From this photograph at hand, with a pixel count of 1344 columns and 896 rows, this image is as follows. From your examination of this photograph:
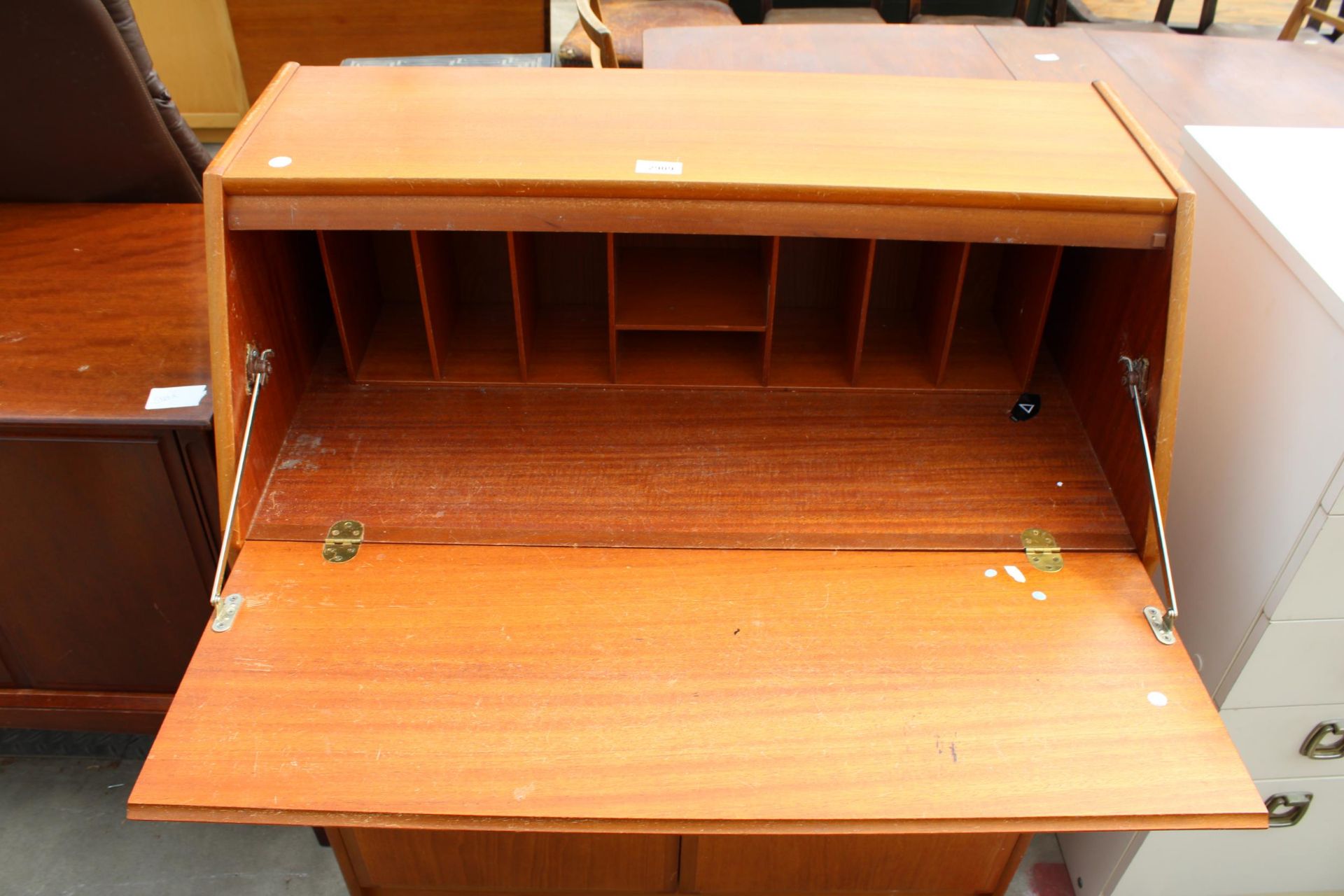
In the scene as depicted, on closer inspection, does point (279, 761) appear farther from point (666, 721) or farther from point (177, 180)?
point (177, 180)

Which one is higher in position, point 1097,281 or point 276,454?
point 1097,281

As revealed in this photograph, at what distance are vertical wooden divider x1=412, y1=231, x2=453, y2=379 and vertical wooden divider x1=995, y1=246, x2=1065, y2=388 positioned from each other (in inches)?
33.3

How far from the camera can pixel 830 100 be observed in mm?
1401

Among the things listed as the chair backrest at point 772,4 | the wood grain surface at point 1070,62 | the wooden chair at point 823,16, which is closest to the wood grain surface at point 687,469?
the wood grain surface at point 1070,62

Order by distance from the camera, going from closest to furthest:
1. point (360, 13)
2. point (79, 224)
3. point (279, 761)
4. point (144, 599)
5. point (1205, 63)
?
point (279, 761)
point (144, 599)
point (79, 224)
point (1205, 63)
point (360, 13)

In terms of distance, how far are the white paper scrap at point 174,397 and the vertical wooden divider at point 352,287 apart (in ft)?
0.73

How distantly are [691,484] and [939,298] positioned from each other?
0.46 m

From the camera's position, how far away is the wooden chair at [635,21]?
349 centimetres

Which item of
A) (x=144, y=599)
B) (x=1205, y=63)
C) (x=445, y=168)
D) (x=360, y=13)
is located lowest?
(x=144, y=599)

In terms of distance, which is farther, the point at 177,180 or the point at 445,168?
the point at 177,180

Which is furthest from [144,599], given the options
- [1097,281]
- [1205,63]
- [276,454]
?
[1205,63]

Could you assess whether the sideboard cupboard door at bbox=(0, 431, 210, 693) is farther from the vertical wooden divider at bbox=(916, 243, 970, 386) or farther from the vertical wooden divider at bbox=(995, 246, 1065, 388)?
the vertical wooden divider at bbox=(995, 246, 1065, 388)

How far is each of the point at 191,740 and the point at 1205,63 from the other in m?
2.78

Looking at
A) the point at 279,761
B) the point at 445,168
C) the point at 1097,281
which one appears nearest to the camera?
the point at 279,761
